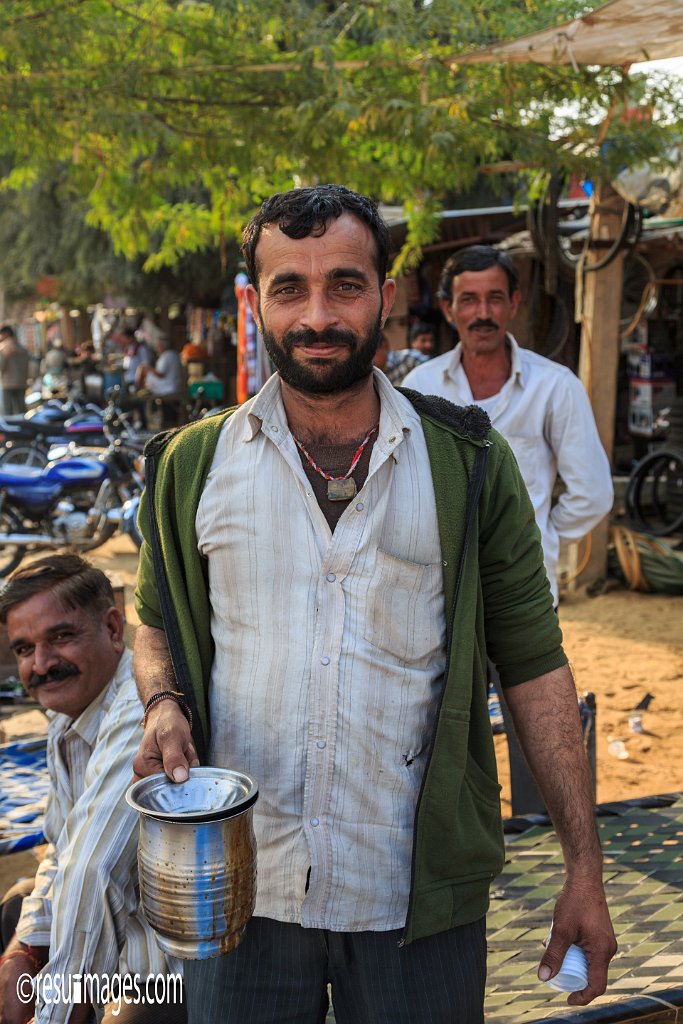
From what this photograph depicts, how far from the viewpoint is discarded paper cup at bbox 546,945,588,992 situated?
5.26 feet

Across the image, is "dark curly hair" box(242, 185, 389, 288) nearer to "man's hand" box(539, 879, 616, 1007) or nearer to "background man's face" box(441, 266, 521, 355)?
"man's hand" box(539, 879, 616, 1007)

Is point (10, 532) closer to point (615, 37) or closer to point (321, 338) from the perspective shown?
point (615, 37)

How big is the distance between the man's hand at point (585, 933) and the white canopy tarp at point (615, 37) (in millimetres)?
3264

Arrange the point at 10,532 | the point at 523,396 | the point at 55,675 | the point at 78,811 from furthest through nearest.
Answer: the point at 10,532, the point at 523,396, the point at 55,675, the point at 78,811

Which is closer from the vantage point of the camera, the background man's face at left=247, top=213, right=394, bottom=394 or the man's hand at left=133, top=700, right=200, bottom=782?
the man's hand at left=133, top=700, right=200, bottom=782

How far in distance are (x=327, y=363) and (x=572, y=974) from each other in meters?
1.06

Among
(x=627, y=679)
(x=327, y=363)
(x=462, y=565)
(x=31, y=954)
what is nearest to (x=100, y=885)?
(x=31, y=954)

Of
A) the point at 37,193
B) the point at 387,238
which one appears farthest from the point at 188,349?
the point at 387,238

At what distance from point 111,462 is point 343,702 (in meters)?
8.35

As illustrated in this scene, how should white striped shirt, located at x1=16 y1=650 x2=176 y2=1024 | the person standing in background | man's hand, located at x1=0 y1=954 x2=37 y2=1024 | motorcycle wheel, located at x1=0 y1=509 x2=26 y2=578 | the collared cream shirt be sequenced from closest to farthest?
white striped shirt, located at x1=16 y1=650 x2=176 y2=1024
man's hand, located at x1=0 y1=954 x2=37 y2=1024
the collared cream shirt
motorcycle wheel, located at x1=0 y1=509 x2=26 y2=578
the person standing in background

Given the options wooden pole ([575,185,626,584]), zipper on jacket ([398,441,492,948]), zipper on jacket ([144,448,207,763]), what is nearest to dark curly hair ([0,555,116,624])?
zipper on jacket ([144,448,207,763])

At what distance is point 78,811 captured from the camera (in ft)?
6.68

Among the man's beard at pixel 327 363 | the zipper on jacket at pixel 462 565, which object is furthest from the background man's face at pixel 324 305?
the zipper on jacket at pixel 462 565

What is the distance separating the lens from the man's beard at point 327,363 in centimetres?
163
